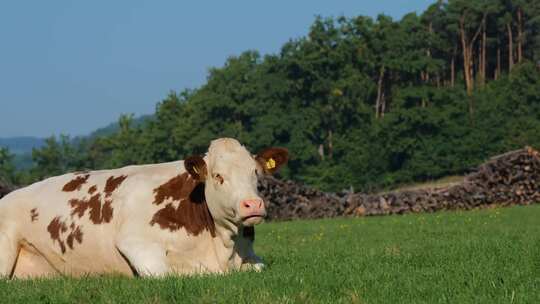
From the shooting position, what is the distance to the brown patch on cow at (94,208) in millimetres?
10000

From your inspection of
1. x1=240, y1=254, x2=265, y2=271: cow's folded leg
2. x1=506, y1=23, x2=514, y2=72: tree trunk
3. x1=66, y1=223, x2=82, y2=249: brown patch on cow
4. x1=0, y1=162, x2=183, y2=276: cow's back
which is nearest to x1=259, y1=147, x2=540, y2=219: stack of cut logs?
x1=0, y1=162, x2=183, y2=276: cow's back

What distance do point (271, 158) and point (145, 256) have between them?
1732mm

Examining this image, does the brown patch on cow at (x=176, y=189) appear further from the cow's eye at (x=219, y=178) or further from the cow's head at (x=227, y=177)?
the cow's eye at (x=219, y=178)

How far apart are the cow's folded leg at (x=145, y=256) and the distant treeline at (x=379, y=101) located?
192ft

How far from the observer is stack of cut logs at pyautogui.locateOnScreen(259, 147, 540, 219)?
3272cm

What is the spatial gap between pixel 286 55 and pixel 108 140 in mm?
23598

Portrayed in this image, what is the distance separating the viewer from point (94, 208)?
1014 cm

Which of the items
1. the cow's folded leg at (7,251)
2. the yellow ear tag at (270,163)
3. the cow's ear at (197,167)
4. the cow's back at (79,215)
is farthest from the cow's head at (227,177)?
the cow's folded leg at (7,251)

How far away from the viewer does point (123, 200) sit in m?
9.94

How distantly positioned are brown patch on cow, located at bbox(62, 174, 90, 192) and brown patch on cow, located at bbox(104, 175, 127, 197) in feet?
1.32

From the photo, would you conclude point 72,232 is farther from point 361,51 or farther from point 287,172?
point 361,51

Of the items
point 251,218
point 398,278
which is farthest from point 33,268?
point 398,278

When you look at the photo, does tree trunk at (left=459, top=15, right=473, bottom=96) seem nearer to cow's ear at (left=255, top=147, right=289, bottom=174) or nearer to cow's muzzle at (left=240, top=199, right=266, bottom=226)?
cow's ear at (left=255, top=147, right=289, bottom=174)

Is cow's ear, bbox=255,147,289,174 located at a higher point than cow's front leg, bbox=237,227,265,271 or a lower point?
higher
